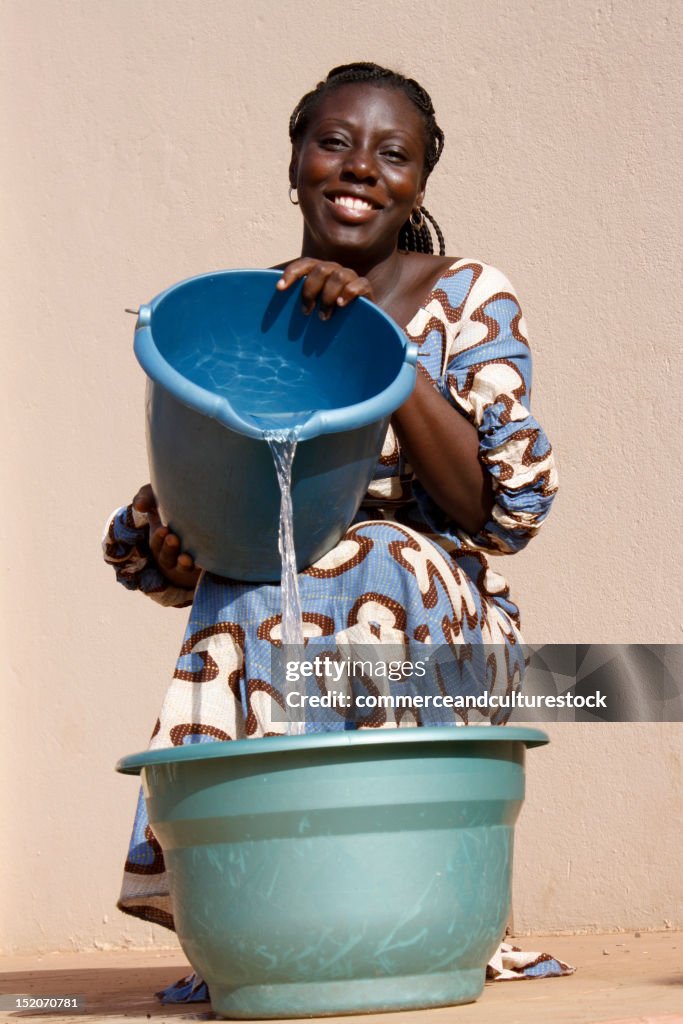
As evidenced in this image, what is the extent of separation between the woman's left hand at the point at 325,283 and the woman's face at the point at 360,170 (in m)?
0.30

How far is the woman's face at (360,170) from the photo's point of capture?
2.29 m

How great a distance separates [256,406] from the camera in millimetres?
2115

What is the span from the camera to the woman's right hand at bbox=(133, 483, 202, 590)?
2086 mm

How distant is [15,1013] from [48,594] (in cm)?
190

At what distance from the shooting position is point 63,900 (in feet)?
12.1

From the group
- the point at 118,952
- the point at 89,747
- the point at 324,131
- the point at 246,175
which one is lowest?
the point at 118,952

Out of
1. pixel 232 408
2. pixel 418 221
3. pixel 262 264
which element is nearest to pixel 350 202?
pixel 418 221

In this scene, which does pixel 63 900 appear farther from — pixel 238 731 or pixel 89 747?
pixel 238 731

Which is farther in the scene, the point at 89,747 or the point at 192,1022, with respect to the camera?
the point at 89,747

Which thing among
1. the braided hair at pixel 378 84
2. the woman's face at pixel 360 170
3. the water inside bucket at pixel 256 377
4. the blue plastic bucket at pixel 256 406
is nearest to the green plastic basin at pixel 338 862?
the blue plastic bucket at pixel 256 406

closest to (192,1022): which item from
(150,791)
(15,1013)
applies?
(150,791)

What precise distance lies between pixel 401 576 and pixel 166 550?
384 millimetres

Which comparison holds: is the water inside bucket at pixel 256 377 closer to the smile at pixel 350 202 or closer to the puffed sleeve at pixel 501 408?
the puffed sleeve at pixel 501 408

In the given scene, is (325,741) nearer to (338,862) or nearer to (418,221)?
(338,862)
